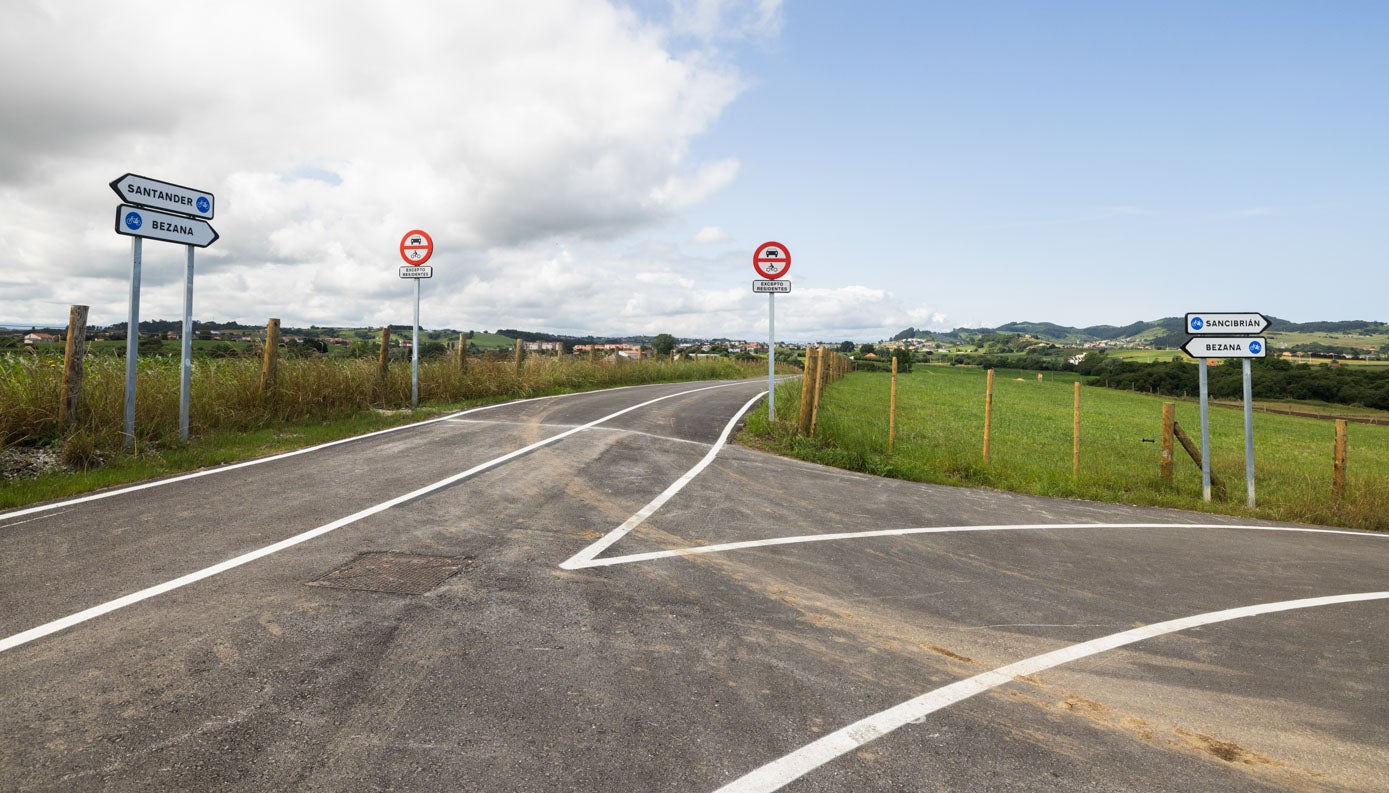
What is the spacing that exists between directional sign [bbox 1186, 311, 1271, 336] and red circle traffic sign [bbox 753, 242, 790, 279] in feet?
21.3

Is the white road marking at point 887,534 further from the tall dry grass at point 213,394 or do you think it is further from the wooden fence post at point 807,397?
A: the tall dry grass at point 213,394

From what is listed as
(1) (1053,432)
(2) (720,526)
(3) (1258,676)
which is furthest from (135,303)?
(1) (1053,432)

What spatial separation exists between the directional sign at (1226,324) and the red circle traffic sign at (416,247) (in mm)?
13756

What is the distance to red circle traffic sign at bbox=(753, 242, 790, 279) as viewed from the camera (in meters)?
12.6

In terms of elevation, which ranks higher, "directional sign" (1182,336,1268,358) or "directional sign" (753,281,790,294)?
"directional sign" (753,281,790,294)

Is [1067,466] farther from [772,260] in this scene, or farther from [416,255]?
[416,255]

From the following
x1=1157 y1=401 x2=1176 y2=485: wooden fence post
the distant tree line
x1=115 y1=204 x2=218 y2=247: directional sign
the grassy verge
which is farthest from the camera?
the distant tree line

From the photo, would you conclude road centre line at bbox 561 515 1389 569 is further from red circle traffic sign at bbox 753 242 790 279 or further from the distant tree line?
the distant tree line

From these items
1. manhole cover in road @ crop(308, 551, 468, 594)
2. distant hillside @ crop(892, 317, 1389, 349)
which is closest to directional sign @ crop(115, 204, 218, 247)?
manhole cover in road @ crop(308, 551, 468, 594)

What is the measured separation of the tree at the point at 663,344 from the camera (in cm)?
3438

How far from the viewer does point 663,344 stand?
131 feet

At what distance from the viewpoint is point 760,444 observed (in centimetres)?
1155

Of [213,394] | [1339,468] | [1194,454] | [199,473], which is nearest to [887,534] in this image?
[1194,454]

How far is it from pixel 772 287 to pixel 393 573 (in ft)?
30.8
